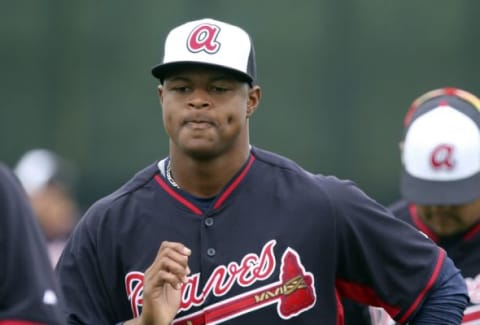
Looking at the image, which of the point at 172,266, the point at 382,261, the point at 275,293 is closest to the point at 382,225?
the point at 382,261

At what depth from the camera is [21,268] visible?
126 inches

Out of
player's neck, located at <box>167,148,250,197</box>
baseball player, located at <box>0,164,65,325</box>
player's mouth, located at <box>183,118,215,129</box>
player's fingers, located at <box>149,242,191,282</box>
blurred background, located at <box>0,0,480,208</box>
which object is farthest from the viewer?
blurred background, located at <box>0,0,480,208</box>

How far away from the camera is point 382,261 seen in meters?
4.43

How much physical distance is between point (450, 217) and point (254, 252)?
1.42 metres

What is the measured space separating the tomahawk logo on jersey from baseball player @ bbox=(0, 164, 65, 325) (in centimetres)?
104

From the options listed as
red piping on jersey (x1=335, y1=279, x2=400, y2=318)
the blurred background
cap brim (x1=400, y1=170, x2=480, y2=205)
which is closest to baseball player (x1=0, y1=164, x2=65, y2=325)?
red piping on jersey (x1=335, y1=279, x2=400, y2=318)

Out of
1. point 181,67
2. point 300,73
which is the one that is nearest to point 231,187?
point 181,67

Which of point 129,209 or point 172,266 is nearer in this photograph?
point 172,266

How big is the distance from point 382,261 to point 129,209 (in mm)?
836

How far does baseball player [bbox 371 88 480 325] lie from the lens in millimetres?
5406

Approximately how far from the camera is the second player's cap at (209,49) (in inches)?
168

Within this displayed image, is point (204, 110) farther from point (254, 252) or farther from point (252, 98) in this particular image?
point (254, 252)

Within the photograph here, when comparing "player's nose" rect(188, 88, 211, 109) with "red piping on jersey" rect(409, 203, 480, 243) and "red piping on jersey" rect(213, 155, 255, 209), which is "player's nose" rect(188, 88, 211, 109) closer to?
"red piping on jersey" rect(213, 155, 255, 209)

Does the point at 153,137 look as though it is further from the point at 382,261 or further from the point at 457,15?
the point at 382,261
